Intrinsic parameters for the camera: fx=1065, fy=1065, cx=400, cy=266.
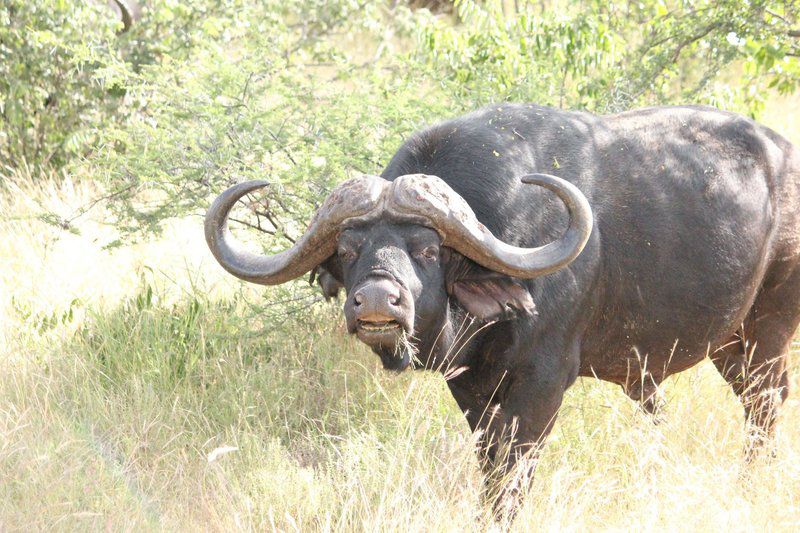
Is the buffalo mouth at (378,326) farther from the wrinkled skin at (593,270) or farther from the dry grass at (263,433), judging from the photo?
the dry grass at (263,433)

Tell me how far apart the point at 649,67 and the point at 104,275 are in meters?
4.24

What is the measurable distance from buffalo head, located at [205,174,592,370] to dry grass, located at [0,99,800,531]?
37 centimetres

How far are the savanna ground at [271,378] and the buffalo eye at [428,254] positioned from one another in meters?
0.52

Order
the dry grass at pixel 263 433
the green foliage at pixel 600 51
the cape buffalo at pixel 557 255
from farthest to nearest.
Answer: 1. the green foliage at pixel 600 51
2. the dry grass at pixel 263 433
3. the cape buffalo at pixel 557 255

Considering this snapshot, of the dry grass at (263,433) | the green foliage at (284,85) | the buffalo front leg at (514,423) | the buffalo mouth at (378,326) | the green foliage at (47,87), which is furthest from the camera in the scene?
the green foliage at (47,87)

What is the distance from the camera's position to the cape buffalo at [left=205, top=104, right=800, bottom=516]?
13.8ft

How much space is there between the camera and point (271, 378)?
5898mm

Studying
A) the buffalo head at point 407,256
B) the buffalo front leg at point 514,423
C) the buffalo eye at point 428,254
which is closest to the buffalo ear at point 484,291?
the buffalo head at point 407,256

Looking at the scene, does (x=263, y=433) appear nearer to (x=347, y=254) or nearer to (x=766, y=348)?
(x=347, y=254)

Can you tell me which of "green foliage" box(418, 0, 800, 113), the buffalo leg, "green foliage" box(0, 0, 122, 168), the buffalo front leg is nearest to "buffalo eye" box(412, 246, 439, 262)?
the buffalo front leg

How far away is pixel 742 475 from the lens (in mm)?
5012

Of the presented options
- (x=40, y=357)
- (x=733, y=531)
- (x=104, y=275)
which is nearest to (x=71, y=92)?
(x=104, y=275)

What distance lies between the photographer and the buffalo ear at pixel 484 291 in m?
4.41

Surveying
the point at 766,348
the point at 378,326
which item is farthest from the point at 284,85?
the point at 766,348
